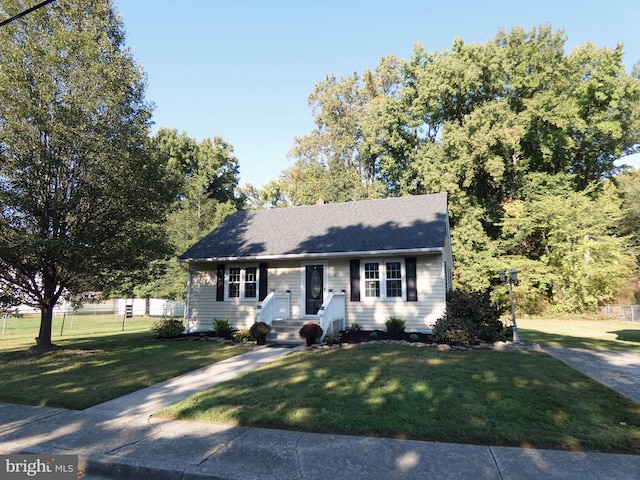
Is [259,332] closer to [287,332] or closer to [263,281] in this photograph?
[287,332]

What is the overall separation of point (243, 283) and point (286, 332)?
333cm

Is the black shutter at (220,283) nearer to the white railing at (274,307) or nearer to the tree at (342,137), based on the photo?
the white railing at (274,307)

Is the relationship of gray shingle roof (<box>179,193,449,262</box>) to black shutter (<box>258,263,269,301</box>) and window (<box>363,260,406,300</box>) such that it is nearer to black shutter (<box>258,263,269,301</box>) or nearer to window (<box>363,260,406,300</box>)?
black shutter (<box>258,263,269,301</box>)

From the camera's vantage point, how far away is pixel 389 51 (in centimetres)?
3266

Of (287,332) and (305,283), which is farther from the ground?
(305,283)

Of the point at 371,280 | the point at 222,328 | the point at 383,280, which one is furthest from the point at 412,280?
the point at 222,328

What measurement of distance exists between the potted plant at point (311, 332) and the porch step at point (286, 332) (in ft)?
2.33

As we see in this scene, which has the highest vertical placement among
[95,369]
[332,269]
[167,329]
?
[332,269]

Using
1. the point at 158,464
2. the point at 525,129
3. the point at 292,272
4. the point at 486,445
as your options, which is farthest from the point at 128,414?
the point at 525,129

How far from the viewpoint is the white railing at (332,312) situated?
36.5 feet

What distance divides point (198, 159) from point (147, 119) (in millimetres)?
27053

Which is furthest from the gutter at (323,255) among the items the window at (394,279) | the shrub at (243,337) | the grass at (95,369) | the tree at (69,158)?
the grass at (95,369)

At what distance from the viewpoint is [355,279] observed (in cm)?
1288

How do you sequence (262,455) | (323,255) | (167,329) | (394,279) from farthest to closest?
(167,329), (323,255), (394,279), (262,455)
